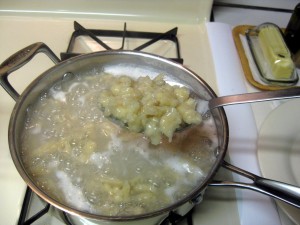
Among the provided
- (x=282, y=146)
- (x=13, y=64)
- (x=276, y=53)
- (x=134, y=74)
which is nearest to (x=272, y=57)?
(x=276, y=53)

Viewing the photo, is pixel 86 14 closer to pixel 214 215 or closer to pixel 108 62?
pixel 108 62

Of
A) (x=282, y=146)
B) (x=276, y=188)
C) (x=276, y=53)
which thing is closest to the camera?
(x=276, y=188)

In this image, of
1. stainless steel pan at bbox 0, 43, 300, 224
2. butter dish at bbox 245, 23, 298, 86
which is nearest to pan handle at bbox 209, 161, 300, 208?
stainless steel pan at bbox 0, 43, 300, 224

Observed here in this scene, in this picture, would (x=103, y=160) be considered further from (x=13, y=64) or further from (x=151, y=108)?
(x=13, y=64)

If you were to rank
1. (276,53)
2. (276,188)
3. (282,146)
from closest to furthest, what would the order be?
(276,188) → (282,146) → (276,53)

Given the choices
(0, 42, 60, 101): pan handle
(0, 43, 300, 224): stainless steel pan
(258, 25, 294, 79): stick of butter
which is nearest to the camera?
(0, 43, 300, 224): stainless steel pan

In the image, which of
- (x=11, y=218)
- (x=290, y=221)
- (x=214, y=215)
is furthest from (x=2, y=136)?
(x=290, y=221)

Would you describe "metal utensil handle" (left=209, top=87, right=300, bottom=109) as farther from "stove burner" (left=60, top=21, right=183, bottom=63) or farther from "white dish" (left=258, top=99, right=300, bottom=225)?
"stove burner" (left=60, top=21, right=183, bottom=63)
